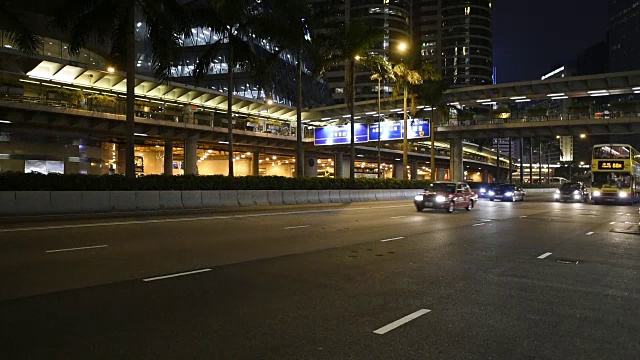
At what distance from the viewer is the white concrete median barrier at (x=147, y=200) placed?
21125 millimetres

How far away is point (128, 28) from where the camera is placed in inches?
885

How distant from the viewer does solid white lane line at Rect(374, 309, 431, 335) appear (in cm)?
530

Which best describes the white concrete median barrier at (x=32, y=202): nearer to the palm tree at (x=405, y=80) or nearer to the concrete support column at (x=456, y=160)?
the palm tree at (x=405, y=80)

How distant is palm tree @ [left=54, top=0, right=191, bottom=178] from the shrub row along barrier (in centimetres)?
169

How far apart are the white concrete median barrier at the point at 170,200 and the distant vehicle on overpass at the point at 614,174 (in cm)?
3422

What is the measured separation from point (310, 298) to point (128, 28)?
2016 cm

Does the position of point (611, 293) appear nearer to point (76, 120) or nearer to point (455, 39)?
point (76, 120)

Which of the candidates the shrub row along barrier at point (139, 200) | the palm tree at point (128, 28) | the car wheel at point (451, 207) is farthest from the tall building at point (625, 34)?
the palm tree at point (128, 28)

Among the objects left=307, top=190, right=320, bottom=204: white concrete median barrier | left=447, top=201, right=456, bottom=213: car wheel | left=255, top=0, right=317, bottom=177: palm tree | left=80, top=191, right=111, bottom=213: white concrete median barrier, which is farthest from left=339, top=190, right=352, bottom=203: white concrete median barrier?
left=80, top=191, right=111, bottom=213: white concrete median barrier

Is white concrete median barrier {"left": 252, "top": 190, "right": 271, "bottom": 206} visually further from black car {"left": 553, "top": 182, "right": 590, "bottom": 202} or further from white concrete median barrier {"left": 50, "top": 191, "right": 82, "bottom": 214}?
black car {"left": 553, "top": 182, "right": 590, "bottom": 202}

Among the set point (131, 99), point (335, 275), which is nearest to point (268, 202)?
point (131, 99)

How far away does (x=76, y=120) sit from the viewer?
36062 millimetres

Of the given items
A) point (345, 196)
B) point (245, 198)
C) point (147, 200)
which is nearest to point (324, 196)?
point (345, 196)

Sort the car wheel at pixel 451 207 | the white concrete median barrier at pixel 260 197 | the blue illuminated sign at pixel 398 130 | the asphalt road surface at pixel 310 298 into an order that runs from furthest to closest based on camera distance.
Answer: the blue illuminated sign at pixel 398 130, the white concrete median barrier at pixel 260 197, the car wheel at pixel 451 207, the asphalt road surface at pixel 310 298
